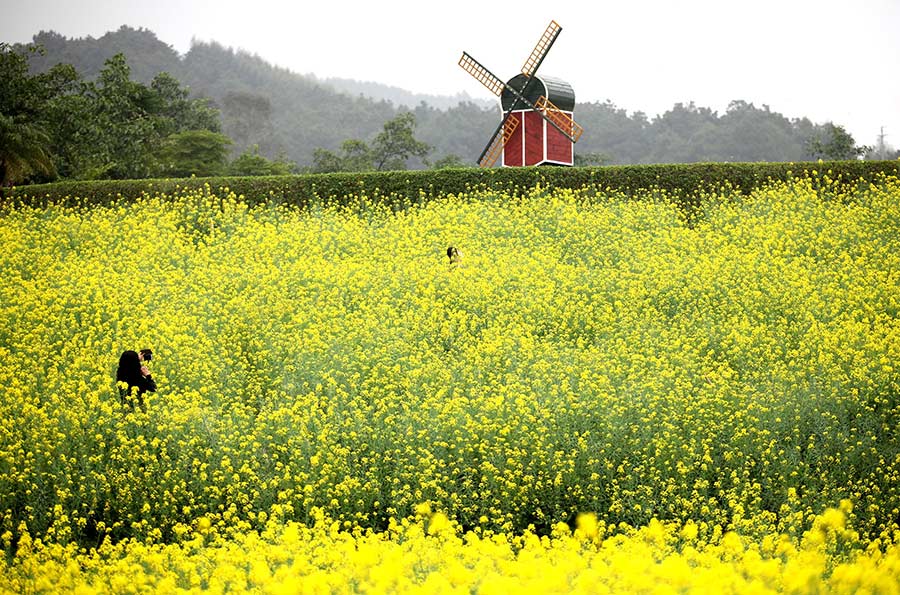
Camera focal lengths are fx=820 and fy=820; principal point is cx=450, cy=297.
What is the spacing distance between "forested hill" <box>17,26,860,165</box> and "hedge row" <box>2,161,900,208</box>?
38.3m

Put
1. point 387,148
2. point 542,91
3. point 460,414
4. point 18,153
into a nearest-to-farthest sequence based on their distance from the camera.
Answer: point 460,414 < point 18,153 < point 542,91 < point 387,148

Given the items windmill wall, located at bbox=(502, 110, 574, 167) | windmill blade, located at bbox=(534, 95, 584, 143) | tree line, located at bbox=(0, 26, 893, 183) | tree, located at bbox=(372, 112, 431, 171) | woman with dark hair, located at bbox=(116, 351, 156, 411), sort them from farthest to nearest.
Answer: tree, located at bbox=(372, 112, 431, 171) → tree line, located at bbox=(0, 26, 893, 183) → windmill blade, located at bbox=(534, 95, 584, 143) → windmill wall, located at bbox=(502, 110, 574, 167) → woman with dark hair, located at bbox=(116, 351, 156, 411)

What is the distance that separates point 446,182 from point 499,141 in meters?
6.52

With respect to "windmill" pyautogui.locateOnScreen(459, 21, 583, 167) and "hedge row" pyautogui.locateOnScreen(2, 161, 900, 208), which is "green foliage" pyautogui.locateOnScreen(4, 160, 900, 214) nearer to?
"hedge row" pyautogui.locateOnScreen(2, 161, 900, 208)

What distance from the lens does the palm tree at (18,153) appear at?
23578 millimetres

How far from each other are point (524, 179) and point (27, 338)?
12894mm

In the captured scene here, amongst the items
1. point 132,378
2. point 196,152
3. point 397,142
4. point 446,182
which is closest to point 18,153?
point 446,182

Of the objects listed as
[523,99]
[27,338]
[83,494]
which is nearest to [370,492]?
[83,494]

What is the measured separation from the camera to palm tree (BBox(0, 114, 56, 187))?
2358 cm

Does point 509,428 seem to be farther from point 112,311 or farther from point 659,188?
point 659,188

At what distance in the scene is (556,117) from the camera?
2628cm

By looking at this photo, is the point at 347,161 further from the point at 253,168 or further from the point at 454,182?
the point at 454,182

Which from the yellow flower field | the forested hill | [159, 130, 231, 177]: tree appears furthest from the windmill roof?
the forested hill

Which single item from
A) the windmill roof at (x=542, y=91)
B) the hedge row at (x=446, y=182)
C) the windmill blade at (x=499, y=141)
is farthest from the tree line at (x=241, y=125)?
the windmill roof at (x=542, y=91)
